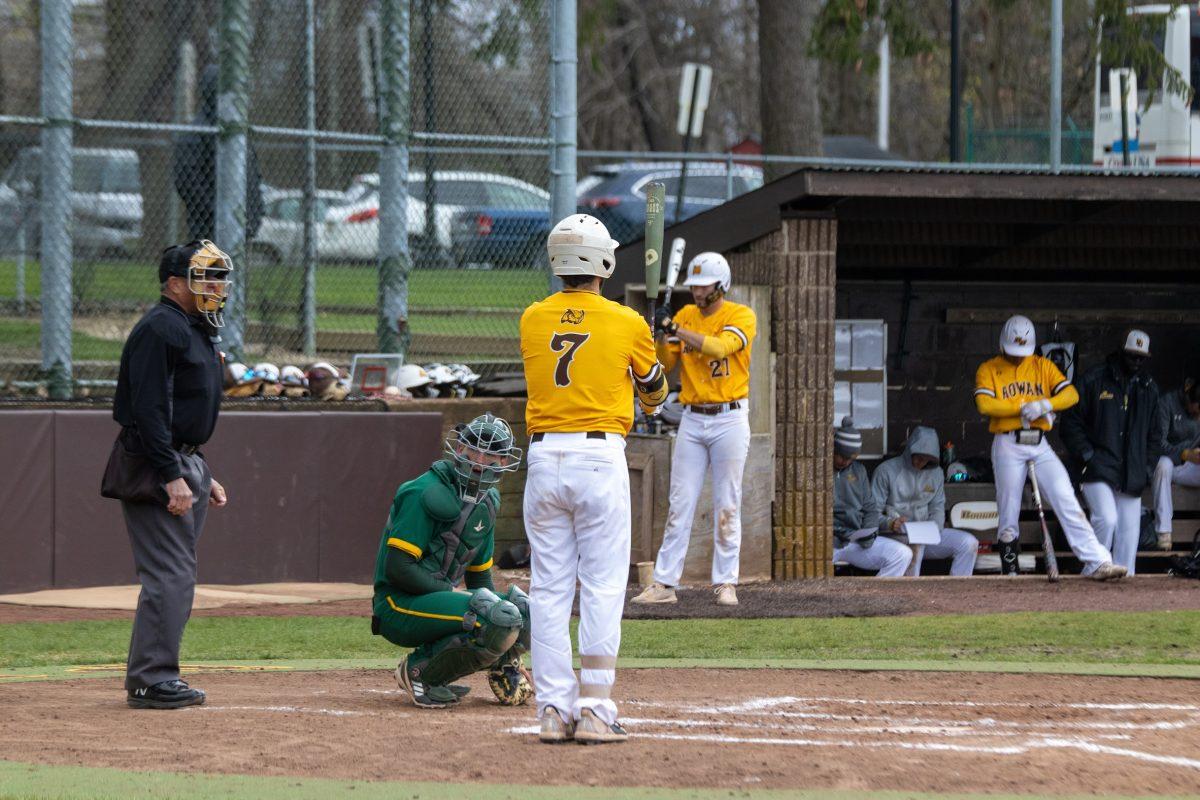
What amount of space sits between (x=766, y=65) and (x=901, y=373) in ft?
18.0

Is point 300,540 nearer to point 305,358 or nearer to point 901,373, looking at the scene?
point 305,358

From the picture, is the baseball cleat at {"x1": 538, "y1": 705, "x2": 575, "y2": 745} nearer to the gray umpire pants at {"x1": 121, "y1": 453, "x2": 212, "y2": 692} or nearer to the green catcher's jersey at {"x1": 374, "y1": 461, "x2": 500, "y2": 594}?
the green catcher's jersey at {"x1": 374, "y1": 461, "x2": 500, "y2": 594}

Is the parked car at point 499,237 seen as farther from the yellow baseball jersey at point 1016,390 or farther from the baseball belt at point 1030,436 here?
the baseball belt at point 1030,436

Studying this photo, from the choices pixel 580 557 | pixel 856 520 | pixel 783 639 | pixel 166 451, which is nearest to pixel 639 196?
pixel 856 520

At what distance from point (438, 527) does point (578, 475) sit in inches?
35.0

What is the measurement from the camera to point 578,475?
5512mm

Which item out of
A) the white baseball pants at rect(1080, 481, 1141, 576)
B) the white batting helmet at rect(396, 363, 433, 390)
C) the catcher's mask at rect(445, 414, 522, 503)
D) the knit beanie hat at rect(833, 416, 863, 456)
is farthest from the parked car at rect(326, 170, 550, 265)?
the catcher's mask at rect(445, 414, 522, 503)

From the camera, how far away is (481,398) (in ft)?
39.9

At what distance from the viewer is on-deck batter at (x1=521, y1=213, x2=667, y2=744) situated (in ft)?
18.1

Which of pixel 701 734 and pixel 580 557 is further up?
pixel 580 557

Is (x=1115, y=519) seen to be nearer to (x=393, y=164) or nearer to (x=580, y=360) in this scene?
(x=393, y=164)

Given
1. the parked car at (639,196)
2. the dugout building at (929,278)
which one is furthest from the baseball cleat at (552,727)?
the parked car at (639,196)

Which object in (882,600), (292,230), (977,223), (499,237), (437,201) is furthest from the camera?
(977,223)

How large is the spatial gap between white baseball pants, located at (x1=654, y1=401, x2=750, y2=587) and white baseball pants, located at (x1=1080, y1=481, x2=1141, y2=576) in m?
3.53
